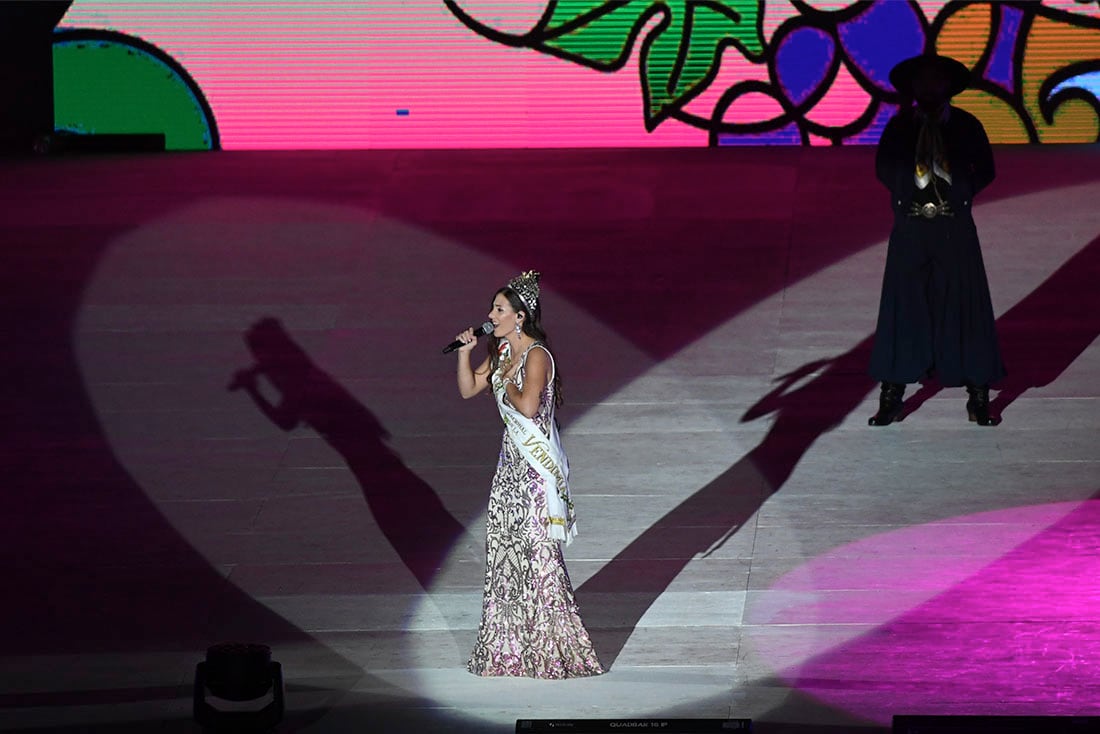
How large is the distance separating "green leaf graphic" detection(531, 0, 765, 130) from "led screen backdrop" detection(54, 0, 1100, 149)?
1 cm

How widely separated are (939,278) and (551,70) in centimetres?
852

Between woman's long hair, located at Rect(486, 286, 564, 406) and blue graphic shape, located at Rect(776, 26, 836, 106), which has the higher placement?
woman's long hair, located at Rect(486, 286, 564, 406)

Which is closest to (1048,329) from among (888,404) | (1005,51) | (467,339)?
(888,404)

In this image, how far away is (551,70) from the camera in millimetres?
19531

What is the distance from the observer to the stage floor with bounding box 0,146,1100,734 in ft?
29.2

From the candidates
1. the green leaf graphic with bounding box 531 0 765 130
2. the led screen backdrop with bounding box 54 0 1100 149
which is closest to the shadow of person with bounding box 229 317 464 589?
the led screen backdrop with bounding box 54 0 1100 149

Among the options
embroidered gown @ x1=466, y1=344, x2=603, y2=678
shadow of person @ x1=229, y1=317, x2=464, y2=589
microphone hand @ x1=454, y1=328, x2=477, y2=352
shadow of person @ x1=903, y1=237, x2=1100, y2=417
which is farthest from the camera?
shadow of person @ x1=903, y1=237, x2=1100, y2=417

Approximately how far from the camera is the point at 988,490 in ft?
36.1

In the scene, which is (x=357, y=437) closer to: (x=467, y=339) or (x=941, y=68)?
(x=941, y=68)

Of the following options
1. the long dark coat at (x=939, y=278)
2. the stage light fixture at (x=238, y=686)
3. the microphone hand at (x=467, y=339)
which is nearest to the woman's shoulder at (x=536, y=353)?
the microphone hand at (x=467, y=339)

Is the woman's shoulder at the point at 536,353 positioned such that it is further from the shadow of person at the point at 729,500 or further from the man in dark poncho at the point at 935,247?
the man in dark poncho at the point at 935,247

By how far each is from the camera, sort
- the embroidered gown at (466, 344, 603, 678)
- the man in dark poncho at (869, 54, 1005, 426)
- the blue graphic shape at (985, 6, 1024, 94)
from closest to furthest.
Answer: the embroidered gown at (466, 344, 603, 678) < the man in dark poncho at (869, 54, 1005, 426) < the blue graphic shape at (985, 6, 1024, 94)

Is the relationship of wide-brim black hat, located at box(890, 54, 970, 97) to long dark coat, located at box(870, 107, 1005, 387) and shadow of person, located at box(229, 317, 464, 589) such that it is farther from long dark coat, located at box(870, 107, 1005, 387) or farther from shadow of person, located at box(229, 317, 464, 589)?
shadow of person, located at box(229, 317, 464, 589)

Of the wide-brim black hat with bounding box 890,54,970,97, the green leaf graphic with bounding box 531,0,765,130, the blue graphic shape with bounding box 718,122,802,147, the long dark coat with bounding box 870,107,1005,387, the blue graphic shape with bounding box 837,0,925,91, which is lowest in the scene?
the blue graphic shape with bounding box 718,122,802,147
